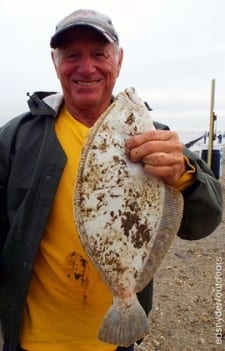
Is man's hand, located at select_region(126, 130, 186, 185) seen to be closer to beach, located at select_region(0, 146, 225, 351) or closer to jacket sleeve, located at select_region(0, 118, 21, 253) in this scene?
jacket sleeve, located at select_region(0, 118, 21, 253)

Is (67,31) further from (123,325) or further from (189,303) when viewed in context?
(189,303)

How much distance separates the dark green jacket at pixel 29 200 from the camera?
2803 mm

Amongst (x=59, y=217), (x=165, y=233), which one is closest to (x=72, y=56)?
(x=59, y=217)

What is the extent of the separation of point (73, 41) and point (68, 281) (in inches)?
59.1

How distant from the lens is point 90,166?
7.52 feet

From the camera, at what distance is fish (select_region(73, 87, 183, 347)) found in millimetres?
2291

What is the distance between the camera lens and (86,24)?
2.85 metres

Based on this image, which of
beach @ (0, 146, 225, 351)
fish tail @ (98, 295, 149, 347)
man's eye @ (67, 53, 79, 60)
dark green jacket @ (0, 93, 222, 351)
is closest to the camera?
fish tail @ (98, 295, 149, 347)

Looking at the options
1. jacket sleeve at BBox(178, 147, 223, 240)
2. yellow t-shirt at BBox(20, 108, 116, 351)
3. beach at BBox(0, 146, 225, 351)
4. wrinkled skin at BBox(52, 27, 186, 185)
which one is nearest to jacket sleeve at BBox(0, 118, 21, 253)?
yellow t-shirt at BBox(20, 108, 116, 351)

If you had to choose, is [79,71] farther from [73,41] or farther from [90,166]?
[90,166]

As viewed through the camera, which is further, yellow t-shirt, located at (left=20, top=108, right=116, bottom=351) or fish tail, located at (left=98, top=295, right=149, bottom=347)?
yellow t-shirt, located at (left=20, top=108, right=116, bottom=351)

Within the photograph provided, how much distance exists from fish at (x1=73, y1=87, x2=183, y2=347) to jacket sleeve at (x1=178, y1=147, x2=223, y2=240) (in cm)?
34

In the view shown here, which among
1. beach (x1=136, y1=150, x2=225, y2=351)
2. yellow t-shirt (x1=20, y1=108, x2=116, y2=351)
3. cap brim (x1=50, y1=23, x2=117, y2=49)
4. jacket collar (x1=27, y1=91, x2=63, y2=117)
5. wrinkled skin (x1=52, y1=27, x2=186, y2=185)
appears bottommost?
beach (x1=136, y1=150, x2=225, y2=351)

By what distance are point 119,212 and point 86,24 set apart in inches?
49.0
